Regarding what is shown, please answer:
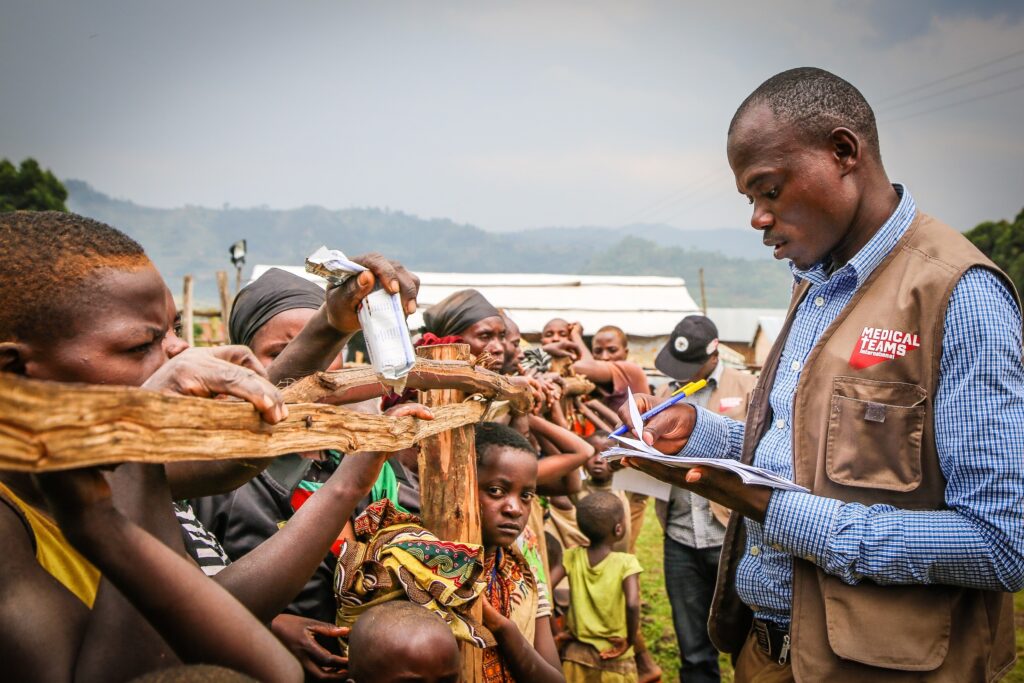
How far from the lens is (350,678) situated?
197 cm

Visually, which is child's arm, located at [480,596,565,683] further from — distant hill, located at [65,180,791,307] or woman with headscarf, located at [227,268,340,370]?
distant hill, located at [65,180,791,307]

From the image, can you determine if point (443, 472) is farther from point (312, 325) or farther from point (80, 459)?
point (80, 459)

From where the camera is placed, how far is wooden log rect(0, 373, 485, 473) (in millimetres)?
898

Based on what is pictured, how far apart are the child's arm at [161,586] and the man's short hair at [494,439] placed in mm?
1545

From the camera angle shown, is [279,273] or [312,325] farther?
[279,273]

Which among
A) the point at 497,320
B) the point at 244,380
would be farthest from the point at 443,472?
the point at 497,320

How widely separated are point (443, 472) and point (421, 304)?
15.4m

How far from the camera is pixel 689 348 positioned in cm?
538

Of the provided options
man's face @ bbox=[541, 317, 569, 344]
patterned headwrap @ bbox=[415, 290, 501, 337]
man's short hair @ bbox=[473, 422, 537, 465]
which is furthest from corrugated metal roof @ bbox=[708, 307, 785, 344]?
man's short hair @ bbox=[473, 422, 537, 465]

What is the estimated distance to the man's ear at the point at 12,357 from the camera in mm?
1197

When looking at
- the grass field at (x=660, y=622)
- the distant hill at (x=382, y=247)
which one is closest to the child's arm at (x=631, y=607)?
the grass field at (x=660, y=622)

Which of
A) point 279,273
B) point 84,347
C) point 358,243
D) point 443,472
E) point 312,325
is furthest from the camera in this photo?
point 358,243

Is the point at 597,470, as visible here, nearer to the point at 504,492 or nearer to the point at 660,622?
the point at 660,622

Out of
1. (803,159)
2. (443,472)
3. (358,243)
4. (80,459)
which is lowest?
(443,472)
